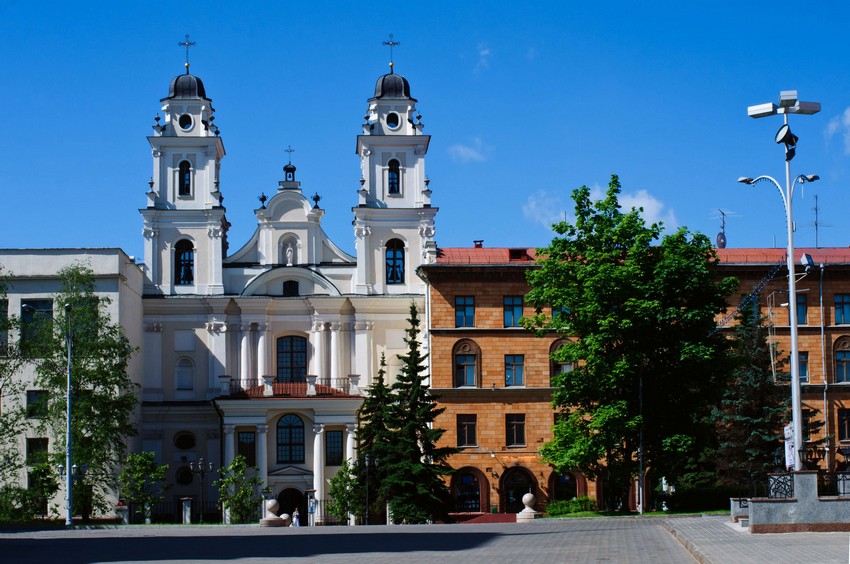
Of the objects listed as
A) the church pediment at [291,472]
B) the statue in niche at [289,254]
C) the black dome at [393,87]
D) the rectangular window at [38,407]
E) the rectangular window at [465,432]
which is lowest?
the church pediment at [291,472]

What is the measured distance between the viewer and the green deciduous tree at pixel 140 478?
57.0 meters

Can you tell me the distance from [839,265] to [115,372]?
3396 cm

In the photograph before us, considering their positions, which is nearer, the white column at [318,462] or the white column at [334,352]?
the white column at [318,462]

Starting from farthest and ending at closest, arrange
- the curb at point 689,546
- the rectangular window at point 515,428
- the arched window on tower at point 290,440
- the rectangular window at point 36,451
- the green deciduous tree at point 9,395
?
the arched window on tower at point 290,440
the rectangular window at point 515,428
the rectangular window at point 36,451
the green deciduous tree at point 9,395
the curb at point 689,546

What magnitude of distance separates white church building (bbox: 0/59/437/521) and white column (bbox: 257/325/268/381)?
52 mm

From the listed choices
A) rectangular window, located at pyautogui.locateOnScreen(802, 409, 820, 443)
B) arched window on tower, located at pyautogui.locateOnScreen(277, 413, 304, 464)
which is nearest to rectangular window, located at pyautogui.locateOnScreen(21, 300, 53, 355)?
arched window on tower, located at pyautogui.locateOnScreen(277, 413, 304, 464)

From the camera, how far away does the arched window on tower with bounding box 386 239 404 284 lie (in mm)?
Answer: 68125

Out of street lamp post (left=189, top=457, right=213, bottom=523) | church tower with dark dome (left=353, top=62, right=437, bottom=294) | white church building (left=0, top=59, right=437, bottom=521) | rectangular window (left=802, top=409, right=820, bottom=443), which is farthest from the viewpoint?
church tower with dark dome (left=353, top=62, right=437, bottom=294)

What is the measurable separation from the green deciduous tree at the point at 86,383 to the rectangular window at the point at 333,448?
36.2 feet

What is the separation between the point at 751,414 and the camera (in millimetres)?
54500

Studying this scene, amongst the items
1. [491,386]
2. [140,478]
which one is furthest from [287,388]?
[491,386]

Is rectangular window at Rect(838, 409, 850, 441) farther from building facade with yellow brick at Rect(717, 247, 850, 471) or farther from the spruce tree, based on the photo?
the spruce tree

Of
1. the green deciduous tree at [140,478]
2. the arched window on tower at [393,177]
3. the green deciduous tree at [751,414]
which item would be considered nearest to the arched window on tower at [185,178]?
the arched window on tower at [393,177]

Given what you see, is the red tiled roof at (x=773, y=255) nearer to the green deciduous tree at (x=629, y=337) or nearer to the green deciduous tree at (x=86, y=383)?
the green deciduous tree at (x=629, y=337)
